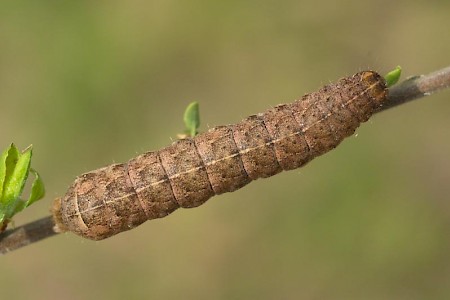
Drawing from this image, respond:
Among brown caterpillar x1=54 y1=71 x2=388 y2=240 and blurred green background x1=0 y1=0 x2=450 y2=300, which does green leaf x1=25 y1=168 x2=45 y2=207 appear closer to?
brown caterpillar x1=54 y1=71 x2=388 y2=240

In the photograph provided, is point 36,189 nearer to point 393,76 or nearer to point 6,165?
point 6,165

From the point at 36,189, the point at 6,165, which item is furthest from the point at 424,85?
the point at 6,165

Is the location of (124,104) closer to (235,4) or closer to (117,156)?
(117,156)

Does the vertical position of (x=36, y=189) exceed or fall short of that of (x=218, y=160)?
it exceeds it

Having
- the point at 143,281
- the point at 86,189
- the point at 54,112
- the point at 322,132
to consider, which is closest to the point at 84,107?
the point at 54,112

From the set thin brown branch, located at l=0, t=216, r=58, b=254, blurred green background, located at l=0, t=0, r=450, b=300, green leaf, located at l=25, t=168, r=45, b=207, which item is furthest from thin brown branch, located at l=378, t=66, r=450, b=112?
blurred green background, located at l=0, t=0, r=450, b=300
